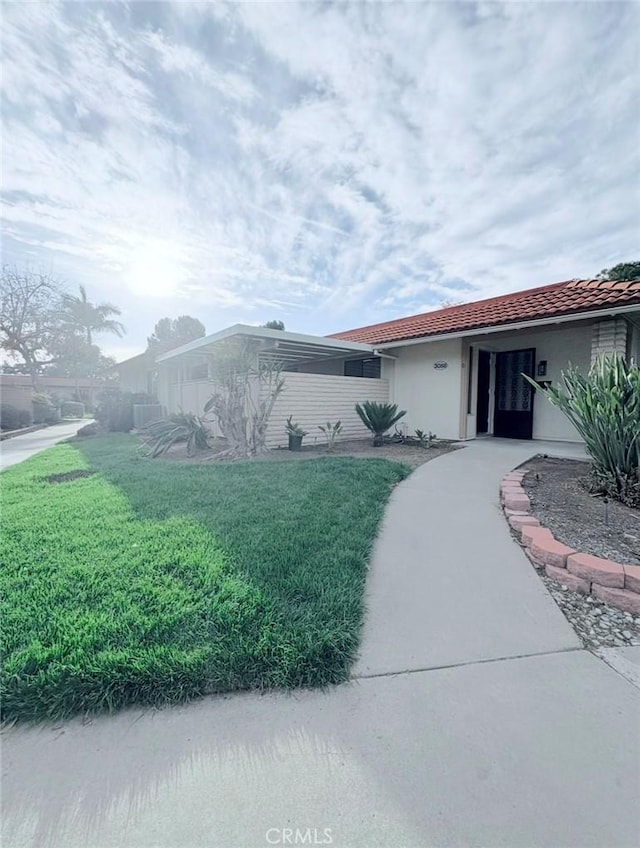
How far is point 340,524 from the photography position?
12.5 feet

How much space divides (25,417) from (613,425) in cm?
2200

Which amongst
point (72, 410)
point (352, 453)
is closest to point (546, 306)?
point (352, 453)

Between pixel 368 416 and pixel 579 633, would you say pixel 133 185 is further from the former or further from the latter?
pixel 579 633

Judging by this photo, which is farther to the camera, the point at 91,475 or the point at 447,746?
the point at 91,475

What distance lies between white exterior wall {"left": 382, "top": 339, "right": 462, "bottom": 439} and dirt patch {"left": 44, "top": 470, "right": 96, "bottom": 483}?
25.7 feet

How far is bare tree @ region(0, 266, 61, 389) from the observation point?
2317 centimetres

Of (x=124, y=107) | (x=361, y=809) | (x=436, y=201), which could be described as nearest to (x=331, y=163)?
(x=436, y=201)

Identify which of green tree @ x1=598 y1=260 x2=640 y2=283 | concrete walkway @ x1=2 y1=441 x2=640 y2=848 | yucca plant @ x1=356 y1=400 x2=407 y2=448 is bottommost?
concrete walkway @ x1=2 y1=441 x2=640 y2=848

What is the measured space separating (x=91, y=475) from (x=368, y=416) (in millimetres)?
5749

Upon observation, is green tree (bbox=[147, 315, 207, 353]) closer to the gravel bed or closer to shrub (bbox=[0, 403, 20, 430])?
shrub (bbox=[0, 403, 20, 430])

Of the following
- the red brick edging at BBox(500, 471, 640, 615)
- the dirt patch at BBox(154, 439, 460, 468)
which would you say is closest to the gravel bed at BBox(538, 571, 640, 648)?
the red brick edging at BBox(500, 471, 640, 615)

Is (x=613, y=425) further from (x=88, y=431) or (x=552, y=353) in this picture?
(x=88, y=431)

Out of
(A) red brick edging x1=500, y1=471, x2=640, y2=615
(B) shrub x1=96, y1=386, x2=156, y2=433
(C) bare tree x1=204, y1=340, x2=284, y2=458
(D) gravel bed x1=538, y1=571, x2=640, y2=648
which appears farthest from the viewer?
(B) shrub x1=96, y1=386, x2=156, y2=433

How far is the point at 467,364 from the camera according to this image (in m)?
9.43
